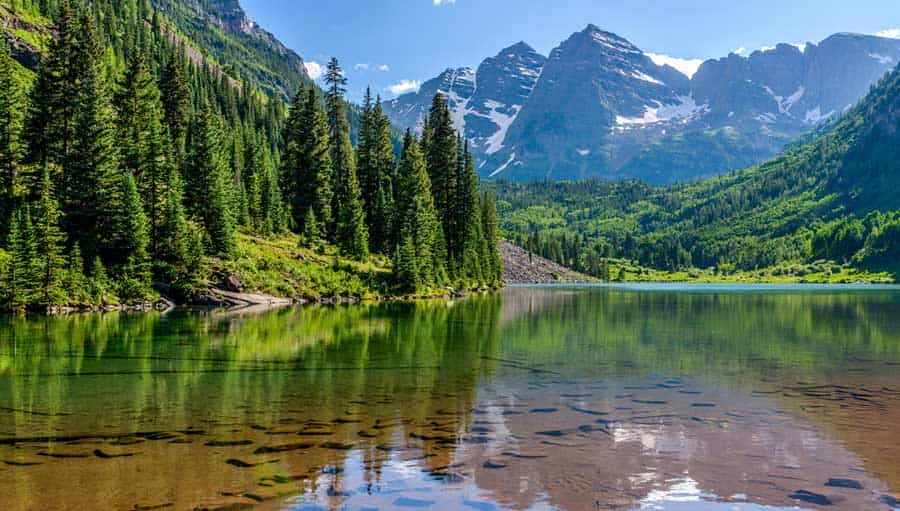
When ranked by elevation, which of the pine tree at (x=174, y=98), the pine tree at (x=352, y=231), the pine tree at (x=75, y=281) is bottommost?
the pine tree at (x=75, y=281)

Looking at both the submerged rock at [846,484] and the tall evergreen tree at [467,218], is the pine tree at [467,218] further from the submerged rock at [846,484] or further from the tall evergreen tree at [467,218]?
the submerged rock at [846,484]

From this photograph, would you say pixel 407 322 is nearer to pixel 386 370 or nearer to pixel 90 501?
pixel 386 370

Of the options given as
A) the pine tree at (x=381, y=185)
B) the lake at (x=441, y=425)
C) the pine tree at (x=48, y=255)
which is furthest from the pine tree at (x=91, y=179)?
the pine tree at (x=381, y=185)

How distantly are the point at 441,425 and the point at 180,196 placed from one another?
2442 inches

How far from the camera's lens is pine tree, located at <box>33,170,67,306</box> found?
54.6 m

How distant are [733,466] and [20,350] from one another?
104 ft

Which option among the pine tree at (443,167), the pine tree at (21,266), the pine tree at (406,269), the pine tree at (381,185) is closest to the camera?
the pine tree at (21,266)

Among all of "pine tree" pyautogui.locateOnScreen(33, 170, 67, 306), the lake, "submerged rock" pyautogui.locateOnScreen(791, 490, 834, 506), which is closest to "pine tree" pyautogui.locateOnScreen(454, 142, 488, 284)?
"pine tree" pyautogui.locateOnScreen(33, 170, 67, 306)

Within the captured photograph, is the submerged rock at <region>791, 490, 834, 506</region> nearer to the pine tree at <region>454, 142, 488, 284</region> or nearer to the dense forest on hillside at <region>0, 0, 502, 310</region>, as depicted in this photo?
the dense forest on hillside at <region>0, 0, 502, 310</region>

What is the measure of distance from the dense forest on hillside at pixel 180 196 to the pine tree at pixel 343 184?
11.8 inches

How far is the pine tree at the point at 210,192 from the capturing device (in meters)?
73.2

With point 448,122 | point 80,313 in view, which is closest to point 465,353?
point 80,313

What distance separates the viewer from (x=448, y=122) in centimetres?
10944

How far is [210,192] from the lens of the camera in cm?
7581
